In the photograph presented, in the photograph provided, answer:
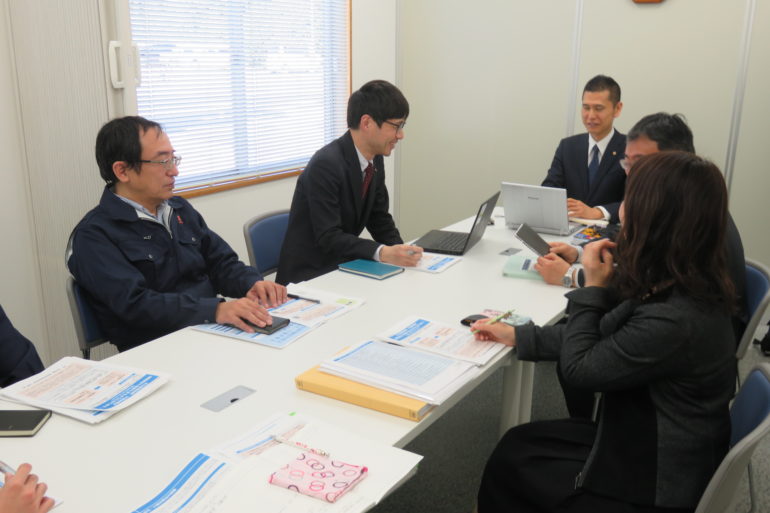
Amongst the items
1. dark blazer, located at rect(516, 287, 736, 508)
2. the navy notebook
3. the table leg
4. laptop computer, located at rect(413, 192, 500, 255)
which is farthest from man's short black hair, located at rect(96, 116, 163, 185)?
dark blazer, located at rect(516, 287, 736, 508)

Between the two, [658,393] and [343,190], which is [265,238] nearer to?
[343,190]

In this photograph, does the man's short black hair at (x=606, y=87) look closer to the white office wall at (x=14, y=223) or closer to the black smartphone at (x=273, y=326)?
the black smartphone at (x=273, y=326)

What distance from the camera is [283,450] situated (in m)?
1.26

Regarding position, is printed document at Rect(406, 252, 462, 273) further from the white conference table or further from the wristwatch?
the wristwatch

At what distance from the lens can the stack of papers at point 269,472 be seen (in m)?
1.10

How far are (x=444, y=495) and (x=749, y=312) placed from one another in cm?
122

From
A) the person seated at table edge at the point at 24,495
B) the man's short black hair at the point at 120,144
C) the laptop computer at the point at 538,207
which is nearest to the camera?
the person seated at table edge at the point at 24,495

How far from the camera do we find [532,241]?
254cm

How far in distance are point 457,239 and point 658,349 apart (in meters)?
1.55

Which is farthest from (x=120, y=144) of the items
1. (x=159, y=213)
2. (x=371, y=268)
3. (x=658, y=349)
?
(x=658, y=349)

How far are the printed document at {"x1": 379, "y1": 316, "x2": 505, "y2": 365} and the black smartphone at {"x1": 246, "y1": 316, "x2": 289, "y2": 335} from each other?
288 mm

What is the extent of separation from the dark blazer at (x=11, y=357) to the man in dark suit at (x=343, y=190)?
115 cm

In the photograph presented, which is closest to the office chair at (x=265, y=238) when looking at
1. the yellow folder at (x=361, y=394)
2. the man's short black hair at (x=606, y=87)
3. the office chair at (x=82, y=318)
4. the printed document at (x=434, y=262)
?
the printed document at (x=434, y=262)

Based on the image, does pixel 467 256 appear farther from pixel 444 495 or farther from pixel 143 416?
pixel 143 416
